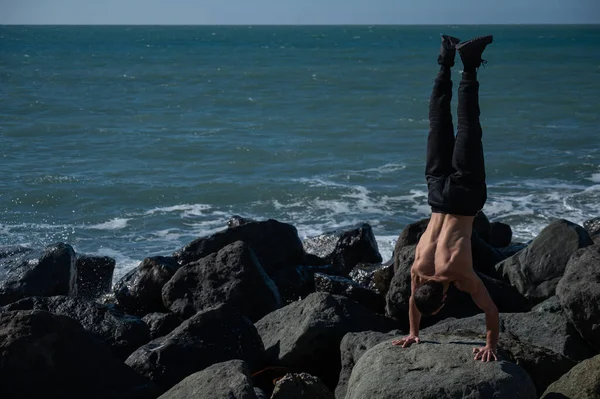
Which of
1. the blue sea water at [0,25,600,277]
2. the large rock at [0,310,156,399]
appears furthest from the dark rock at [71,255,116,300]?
the large rock at [0,310,156,399]

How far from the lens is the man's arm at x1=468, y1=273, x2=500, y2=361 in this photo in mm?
6211

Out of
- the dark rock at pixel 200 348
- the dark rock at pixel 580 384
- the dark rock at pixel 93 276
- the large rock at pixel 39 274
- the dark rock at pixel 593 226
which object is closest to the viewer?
the dark rock at pixel 580 384

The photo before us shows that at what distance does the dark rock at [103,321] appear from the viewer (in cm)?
852

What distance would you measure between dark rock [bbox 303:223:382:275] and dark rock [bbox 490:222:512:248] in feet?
6.43

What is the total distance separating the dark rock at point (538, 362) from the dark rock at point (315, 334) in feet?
5.53

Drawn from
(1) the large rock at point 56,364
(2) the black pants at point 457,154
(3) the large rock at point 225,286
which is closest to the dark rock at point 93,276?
(3) the large rock at point 225,286

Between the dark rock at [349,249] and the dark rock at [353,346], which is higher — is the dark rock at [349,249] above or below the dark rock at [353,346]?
below

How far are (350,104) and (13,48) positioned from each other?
165 feet

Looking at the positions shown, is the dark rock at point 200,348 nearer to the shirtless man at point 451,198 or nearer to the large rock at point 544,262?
the shirtless man at point 451,198

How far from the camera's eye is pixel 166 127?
30703 millimetres

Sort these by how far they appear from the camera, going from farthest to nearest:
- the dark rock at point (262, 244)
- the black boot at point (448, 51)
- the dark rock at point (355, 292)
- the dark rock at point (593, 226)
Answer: the dark rock at point (593, 226), the dark rock at point (262, 244), the dark rock at point (355, 292), the black boot at point (448, 51)

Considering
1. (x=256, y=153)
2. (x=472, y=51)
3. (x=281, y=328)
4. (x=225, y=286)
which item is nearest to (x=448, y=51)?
(x=472, y=51)

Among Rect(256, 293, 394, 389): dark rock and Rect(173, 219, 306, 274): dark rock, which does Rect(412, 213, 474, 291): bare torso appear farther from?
Rect(173, 219, 306, 274): dark rock

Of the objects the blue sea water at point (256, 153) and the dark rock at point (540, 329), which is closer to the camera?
the dark rock at point (540, 329)
